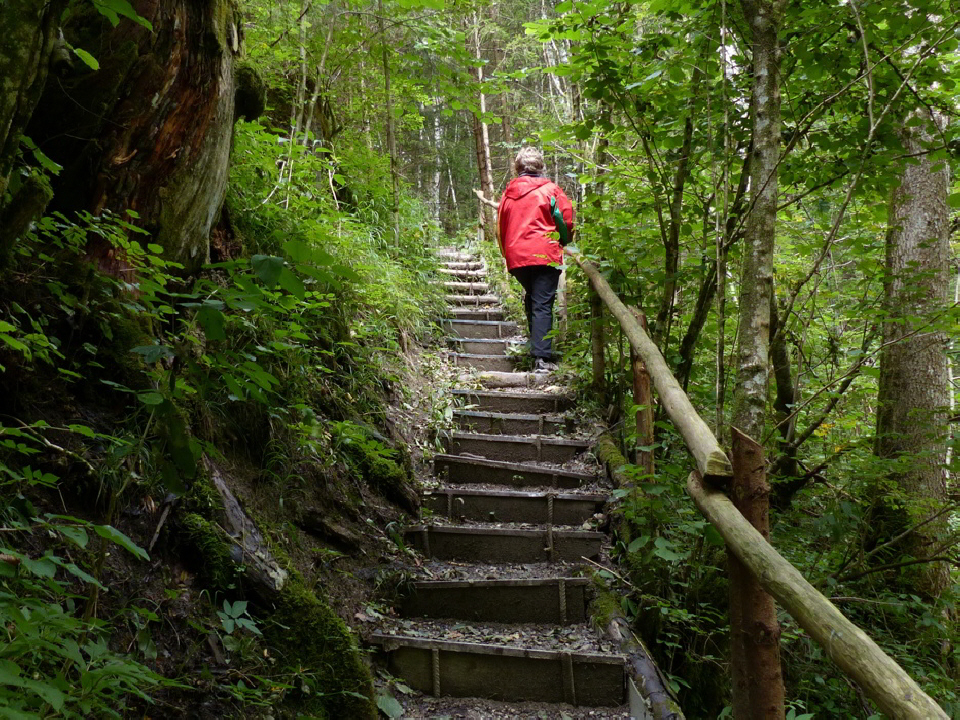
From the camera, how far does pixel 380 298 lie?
5.60 m

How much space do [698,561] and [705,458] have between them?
4.73 ft

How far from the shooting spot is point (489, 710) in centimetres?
302

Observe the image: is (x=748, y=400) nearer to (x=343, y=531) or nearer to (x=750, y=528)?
(x=750, y=528)

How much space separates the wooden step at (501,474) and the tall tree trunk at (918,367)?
2007 millimetres

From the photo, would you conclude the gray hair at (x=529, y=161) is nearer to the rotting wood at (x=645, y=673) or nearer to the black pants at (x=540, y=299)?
the black pants at (x=540, y=299)

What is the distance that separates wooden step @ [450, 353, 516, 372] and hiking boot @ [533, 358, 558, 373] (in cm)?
37

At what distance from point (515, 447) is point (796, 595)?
380 centimetres

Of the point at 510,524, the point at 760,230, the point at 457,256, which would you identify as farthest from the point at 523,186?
the point at 457,256

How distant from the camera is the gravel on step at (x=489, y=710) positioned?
116 inches

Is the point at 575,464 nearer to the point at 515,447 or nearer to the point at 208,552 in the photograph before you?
the point at 515,447

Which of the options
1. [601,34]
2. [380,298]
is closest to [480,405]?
[380,298]

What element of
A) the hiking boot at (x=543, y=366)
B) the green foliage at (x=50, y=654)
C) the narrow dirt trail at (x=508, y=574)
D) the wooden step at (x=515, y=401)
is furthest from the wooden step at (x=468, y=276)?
the green foliage at (x=50, y=654)

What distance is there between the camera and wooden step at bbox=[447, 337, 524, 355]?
24.4 ft

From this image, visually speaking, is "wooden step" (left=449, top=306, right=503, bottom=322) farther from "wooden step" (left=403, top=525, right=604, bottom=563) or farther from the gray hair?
"wooden step" (left=403, top=525, right=604, bottom=563)
